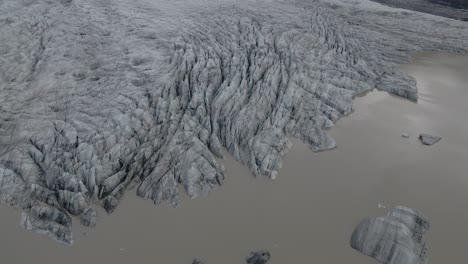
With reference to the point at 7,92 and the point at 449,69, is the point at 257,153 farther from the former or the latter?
the point at 449,69

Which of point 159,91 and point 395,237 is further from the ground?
point 159,91

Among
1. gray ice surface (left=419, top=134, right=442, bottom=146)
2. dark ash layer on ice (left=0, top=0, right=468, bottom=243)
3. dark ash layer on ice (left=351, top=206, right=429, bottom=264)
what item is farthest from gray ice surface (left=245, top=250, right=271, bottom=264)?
gray ice surface (left=419, top=134, right=442, bottom=146)

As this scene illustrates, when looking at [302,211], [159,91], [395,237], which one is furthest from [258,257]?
[159,91]

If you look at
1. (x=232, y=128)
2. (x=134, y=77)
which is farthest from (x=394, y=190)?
(x=134, y=77)

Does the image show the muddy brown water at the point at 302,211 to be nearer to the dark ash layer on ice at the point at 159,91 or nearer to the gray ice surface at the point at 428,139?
the gray ice surface at the point at 428,139

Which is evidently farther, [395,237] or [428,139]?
[428,139]

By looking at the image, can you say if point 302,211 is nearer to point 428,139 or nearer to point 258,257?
point 258,257
